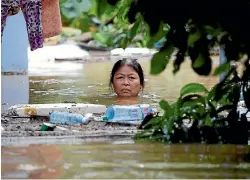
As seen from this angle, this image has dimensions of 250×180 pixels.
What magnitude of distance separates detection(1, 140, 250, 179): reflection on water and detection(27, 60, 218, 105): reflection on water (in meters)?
2.54

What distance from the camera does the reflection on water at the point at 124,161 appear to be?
385 centimetres

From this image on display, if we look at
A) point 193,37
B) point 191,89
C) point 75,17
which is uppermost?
point 75,17

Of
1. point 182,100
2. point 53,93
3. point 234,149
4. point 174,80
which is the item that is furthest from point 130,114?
point 174,80

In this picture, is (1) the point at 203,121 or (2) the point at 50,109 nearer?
(1) the point at 203,121

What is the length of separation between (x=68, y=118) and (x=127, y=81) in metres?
2.86

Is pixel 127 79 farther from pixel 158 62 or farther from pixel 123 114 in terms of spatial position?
pixel 158 62

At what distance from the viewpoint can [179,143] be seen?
4723 millimetres

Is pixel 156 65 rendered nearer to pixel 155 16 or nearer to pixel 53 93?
pixel 155 16

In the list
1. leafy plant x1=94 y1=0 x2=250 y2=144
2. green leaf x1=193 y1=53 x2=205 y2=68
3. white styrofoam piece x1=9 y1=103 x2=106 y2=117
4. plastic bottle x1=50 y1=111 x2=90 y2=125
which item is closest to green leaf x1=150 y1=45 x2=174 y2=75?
leafy plant x1=94 y1=0 x2=250 y2=144

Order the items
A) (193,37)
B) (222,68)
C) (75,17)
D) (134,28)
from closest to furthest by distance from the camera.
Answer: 1. (193,37)
2. (222,68)
3. (134,28)
4. (75,17)

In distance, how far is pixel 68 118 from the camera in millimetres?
5703

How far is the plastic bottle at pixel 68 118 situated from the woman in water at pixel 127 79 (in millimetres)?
2614

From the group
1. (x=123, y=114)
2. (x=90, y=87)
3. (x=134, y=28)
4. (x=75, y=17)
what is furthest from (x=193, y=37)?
(x=75, y=17)

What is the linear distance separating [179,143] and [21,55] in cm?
704
